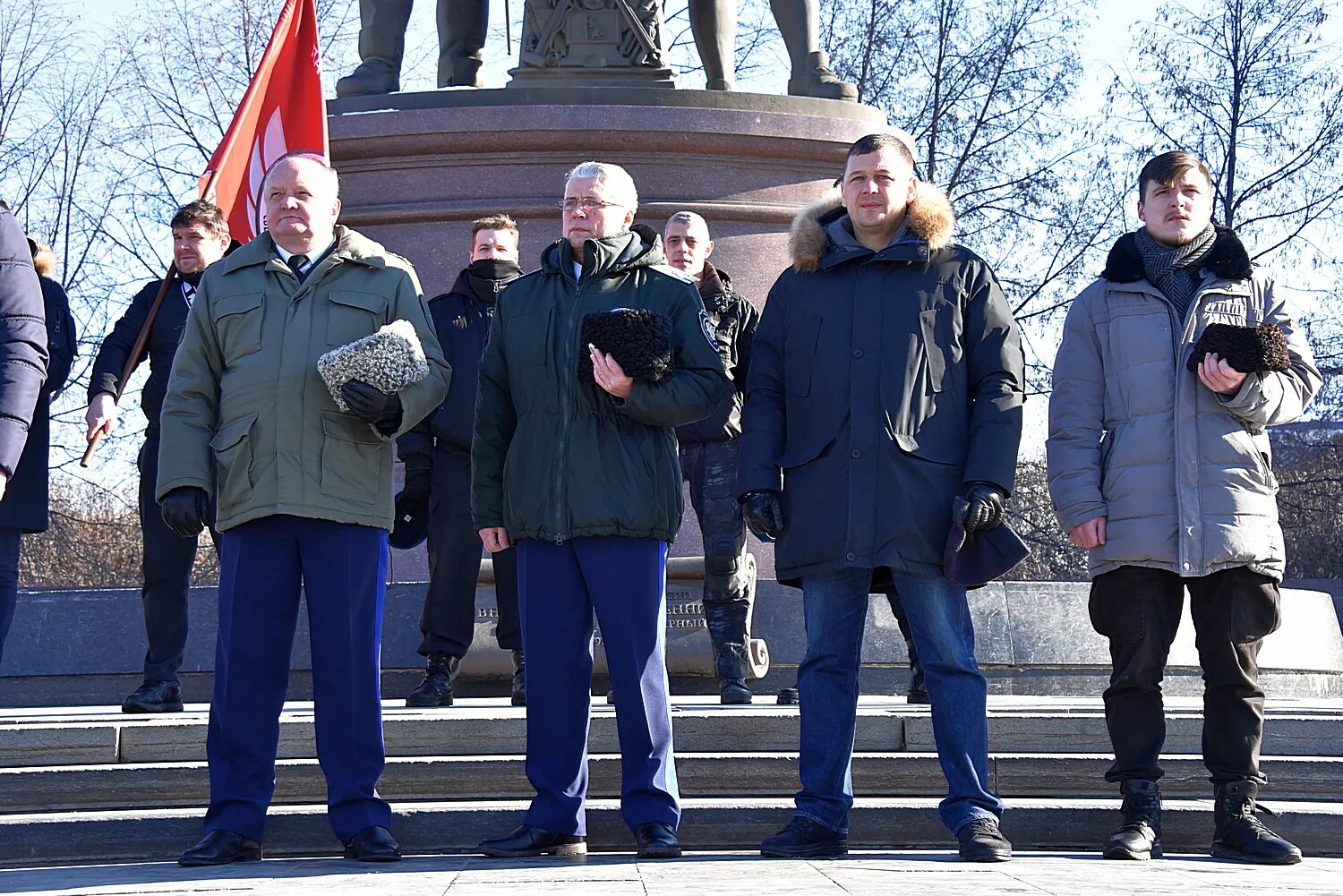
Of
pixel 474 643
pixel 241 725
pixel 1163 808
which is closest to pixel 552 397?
pixel 241 725

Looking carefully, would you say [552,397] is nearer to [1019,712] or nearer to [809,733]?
[809,733]

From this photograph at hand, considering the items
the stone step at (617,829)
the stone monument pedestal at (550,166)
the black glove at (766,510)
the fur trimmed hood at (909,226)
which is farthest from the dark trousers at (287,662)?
the stone monument pedestal at (550,166)

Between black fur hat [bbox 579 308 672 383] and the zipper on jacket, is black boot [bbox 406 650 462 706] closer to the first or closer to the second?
the zipper on jacket

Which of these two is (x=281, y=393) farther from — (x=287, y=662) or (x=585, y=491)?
(x=585, y=491)

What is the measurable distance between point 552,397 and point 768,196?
517cm

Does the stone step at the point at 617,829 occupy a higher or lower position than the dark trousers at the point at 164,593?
lower

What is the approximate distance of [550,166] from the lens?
10.6m

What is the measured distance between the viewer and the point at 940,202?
5.93m

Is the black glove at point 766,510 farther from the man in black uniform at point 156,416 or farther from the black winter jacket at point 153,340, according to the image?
the black winter jacket at point 153,340

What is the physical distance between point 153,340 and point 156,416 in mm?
318

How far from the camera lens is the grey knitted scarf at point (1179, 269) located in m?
5.95

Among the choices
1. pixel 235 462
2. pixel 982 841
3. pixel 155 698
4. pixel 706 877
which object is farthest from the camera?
pixel 155 698

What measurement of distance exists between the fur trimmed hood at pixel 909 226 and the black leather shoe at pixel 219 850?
7.61 ft

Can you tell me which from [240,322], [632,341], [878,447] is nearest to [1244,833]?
[878,447]
